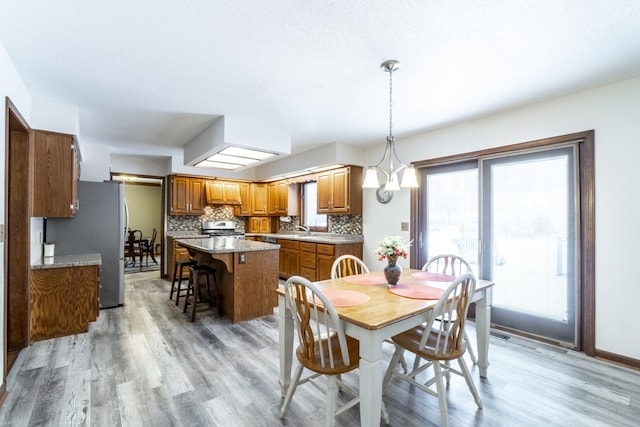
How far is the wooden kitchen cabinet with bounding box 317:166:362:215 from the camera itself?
4.93 meters

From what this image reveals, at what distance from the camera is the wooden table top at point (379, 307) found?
1.56m

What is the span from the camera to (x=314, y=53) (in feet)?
7.16

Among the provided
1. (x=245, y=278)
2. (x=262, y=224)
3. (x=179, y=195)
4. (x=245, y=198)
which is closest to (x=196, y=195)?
(x=179, y=195)

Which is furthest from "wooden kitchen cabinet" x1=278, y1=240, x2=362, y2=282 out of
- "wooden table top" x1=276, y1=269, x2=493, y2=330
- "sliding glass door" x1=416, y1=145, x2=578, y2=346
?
"wooden table top" x1=276, y1=269, x2=493, y2=330

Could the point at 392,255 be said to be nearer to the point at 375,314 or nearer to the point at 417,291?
the point at 417,291

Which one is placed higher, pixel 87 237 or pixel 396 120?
pixel 396 120

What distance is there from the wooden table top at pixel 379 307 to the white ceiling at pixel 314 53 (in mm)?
1709

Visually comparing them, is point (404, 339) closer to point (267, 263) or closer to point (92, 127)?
point (267, 263)

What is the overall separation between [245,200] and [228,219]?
58 cm

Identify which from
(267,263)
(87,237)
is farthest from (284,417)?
(87,237)

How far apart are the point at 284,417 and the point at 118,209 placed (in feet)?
11.6

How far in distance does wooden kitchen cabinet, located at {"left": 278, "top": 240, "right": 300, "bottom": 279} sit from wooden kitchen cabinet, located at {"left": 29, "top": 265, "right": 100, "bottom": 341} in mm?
2954

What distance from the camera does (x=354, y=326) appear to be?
159 cm

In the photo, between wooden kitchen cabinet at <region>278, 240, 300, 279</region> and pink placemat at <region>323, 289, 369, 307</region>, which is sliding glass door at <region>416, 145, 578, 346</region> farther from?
wooden kitchen cabinet at <region>278, 240, 300, 279</region>
